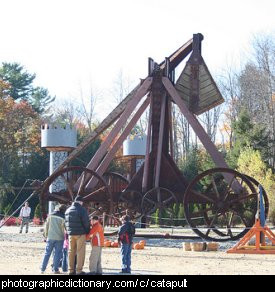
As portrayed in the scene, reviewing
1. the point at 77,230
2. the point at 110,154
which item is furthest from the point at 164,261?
the point at 110,154

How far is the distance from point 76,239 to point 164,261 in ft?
11.6

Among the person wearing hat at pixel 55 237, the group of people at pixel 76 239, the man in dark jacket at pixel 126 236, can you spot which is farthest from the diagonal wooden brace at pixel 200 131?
the person wearing hat at pixel 55 237

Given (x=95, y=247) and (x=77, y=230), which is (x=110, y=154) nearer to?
(x=95, y=247)

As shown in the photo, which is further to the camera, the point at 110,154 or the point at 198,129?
the point at 110,154

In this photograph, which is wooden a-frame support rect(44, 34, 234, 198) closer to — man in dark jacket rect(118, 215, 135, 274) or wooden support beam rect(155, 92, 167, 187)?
wooden support beam rect(155, 92, 167, 187)

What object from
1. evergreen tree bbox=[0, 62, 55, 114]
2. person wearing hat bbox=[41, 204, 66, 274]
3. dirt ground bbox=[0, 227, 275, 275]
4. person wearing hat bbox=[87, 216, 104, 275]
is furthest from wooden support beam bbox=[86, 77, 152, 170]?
evergreen tree bbox=[0, 62, 55, 114]

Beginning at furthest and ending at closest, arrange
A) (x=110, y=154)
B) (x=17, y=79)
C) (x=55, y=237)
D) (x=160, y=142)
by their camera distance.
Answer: (x=17, y=79), (x=110, y=154), (x=160, y=142), (x=55, y=237)

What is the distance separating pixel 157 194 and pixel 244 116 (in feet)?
76.9

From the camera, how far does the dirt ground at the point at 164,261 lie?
13453 millimetres

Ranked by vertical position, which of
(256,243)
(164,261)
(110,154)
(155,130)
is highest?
(155,130)

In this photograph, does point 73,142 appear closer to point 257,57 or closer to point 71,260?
point 71,260

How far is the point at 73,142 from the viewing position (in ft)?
104

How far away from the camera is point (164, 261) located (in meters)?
15.7
